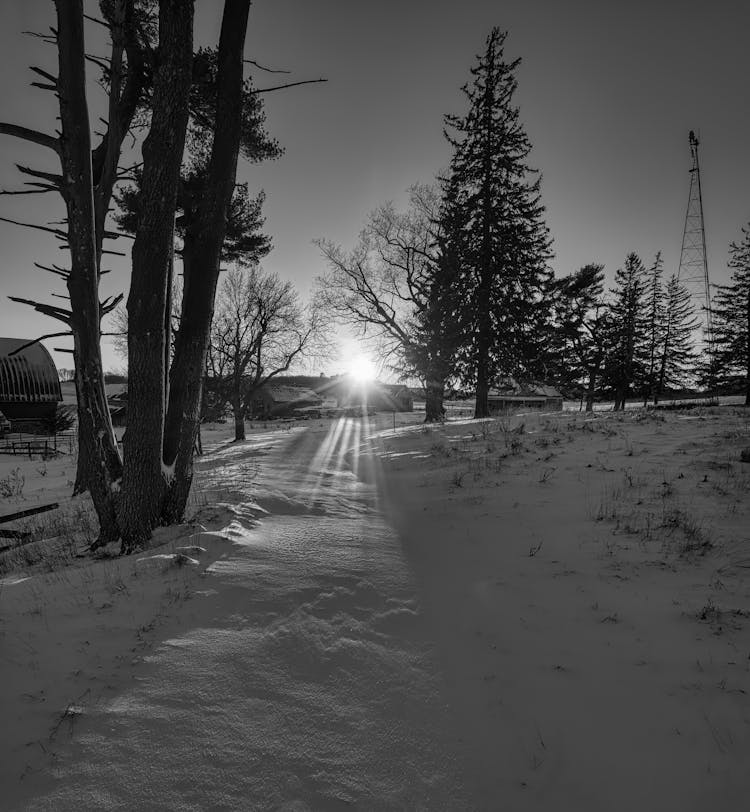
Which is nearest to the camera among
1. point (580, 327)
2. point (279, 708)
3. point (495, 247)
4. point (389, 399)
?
point (279, 708)

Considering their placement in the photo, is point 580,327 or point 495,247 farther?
point 580,327

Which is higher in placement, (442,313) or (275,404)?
(442,313)

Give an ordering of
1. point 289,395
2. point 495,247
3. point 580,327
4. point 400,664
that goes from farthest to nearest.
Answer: point 289,395 → point 580,327 → point 495,247 → point 400,664

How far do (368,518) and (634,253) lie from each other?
3916 cm

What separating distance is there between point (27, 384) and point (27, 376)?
650 millimetres

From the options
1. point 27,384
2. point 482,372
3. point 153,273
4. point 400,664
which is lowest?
point 400,664

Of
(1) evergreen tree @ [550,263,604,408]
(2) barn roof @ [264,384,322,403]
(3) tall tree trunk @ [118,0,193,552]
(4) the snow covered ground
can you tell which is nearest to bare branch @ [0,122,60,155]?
(3) tall tree trunk @ [118,0,193,552]

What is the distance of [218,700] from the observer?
212cm

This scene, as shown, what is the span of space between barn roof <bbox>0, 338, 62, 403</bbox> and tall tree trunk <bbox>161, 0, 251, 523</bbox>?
3261cm

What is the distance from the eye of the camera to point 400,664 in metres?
2.52

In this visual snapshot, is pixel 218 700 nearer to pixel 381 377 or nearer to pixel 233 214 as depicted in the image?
pixel 233 214

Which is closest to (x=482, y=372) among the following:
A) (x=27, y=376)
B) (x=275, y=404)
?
(x=27, y=376)

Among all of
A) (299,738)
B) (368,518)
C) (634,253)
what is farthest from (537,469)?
(634,253)

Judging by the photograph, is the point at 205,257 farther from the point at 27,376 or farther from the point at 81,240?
the point at 27,376
